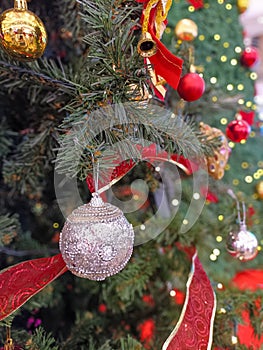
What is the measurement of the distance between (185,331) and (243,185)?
539mm

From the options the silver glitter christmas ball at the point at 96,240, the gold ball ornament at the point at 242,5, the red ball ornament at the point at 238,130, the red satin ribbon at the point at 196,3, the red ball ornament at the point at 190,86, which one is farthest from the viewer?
the gold ball ornament at the point at 242,5

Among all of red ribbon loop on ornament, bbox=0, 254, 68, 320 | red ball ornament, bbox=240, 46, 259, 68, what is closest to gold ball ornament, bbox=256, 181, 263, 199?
red ball ornament, bbox=240, 46, 259, 68

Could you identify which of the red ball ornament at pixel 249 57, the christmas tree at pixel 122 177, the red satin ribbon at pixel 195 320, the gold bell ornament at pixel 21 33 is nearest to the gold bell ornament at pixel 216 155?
the christmas tree at pixel 122 177

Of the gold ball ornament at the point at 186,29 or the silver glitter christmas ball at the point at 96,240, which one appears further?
the gold ball ornament at the point at 186,29

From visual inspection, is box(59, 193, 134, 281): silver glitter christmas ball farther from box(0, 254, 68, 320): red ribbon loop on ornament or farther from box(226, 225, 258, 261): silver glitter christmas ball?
box(226, 225, 258, 261): silver glitter christmas ball

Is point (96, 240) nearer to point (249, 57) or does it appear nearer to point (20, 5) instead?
point (20, 5)

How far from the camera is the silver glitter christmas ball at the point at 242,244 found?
0.50 m

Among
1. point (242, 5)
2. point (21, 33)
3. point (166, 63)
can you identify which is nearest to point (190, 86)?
point (166, 63)

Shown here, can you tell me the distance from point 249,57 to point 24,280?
665 millimetres

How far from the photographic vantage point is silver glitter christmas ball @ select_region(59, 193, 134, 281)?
280mm

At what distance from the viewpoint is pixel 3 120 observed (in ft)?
1.70

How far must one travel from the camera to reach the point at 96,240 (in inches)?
11.0

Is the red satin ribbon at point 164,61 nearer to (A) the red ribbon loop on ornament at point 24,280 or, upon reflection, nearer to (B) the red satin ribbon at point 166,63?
(B) the red satin ribbon at point 166,63

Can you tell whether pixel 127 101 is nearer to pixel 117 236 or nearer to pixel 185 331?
pixel 117 236
